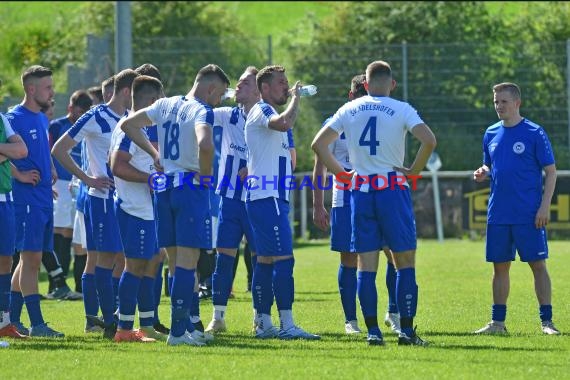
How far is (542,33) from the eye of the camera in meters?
28.4

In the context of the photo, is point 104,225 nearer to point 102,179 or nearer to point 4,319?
point 102,179

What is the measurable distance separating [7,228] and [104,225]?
0.88 meters

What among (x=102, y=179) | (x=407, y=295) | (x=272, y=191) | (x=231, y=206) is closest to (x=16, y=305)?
(x=102, y=179)

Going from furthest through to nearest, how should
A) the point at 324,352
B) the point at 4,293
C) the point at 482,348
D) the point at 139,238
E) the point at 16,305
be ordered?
1. the point at 16,305
2. the point at 4,293
3. the point at 139,238
4. the point at 482,348
5. the point at 324,352

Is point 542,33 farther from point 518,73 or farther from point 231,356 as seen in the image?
point 231,356

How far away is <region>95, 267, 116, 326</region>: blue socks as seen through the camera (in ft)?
37.6

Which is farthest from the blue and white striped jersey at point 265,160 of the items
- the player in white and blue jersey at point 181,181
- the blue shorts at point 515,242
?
the blue shorts at point 515,242

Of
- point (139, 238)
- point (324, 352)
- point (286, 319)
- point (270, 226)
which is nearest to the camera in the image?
point (324, 352)

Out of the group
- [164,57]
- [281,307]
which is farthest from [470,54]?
[281,307]

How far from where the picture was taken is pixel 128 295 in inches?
428

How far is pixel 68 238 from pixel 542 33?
14.4 meters

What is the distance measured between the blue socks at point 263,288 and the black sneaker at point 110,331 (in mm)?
1268

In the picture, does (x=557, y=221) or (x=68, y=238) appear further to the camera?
(x=557, y=221)

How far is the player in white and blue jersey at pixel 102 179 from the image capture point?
37.5ft
